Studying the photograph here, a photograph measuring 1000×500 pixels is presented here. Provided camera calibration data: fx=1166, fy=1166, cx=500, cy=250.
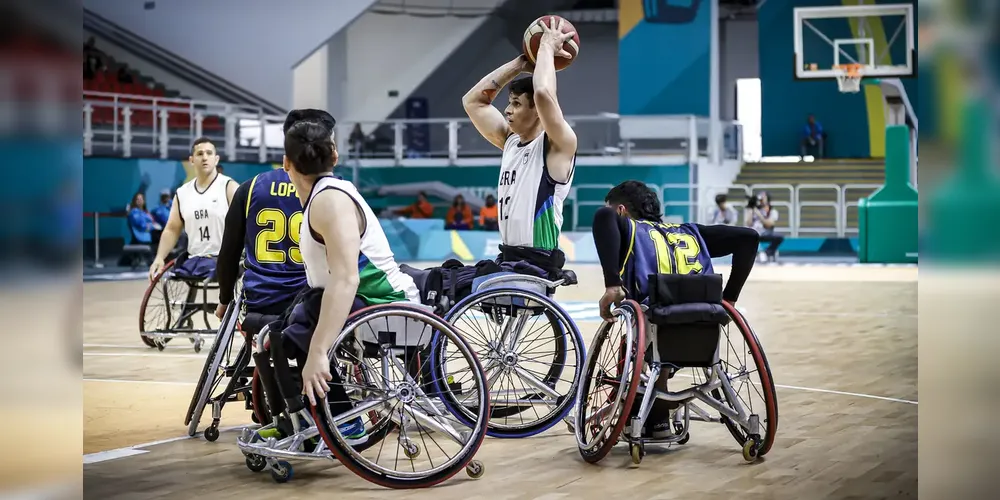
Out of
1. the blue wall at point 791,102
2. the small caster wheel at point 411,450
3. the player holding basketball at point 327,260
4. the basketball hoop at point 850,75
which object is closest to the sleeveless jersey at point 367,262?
the player holding basketball at point 327,260

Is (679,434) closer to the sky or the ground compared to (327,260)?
closer to the ground

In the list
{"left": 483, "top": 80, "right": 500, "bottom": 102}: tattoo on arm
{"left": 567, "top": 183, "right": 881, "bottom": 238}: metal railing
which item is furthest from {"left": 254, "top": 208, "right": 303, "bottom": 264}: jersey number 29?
{"left": 567, "top": 183, "right": 881, "bottom": 238}: metal railing

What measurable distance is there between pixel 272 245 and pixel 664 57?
22610 millimetres

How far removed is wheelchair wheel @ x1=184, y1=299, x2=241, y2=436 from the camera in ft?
18.5

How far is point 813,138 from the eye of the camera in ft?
99.6

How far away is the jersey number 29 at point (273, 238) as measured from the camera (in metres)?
5.59

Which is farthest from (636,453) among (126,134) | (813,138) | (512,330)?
(813,138)

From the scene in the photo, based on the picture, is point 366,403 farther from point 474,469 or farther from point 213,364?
point 213,364

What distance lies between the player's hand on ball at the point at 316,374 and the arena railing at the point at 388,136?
55.2 ft

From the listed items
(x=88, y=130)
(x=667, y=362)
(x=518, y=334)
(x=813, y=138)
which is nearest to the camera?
(x=667, y=362)

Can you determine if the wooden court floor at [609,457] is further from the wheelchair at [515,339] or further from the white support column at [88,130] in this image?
the white support column at [88,130]

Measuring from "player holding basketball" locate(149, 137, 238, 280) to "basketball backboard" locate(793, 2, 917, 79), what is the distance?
12.8m

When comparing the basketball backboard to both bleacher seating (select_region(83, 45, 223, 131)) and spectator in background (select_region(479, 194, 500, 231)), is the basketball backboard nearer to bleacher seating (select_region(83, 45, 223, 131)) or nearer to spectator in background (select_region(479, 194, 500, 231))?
spectator in background (select_region(479, 194, 500, 231))
